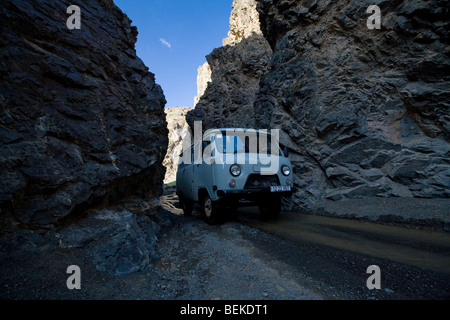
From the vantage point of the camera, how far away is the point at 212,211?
5.32 metres

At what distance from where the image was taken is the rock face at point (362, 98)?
5.79m

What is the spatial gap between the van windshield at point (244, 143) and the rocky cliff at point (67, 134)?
1871 millimetres

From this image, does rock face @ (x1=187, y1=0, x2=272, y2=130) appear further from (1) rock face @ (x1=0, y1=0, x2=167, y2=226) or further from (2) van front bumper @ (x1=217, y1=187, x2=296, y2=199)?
(1) rock face @ (x1=0, y1=0, x2=167, y2=226)

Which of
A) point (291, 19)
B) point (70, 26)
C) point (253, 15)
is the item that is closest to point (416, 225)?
point (70, 26)

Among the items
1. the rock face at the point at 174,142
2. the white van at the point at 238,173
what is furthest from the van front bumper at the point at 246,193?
the rock face at the point at 174,142

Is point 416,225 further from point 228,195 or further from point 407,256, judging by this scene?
point 228,195

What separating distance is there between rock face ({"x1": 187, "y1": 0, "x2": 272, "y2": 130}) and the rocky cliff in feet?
40.1

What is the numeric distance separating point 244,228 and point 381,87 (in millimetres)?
6200

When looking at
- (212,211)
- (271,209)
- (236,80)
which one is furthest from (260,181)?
(236,80)

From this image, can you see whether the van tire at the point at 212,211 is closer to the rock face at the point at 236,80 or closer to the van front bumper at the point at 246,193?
the van front bumper at the point at 246,193

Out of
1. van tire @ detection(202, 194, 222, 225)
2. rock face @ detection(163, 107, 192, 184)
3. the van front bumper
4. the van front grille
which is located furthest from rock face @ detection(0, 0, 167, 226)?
rock face @ detection(163, 107, 192, 184)

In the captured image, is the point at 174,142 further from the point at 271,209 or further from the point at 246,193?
the point at 246,193

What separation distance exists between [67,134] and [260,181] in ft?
12.8

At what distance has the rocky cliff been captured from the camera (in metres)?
2.84
